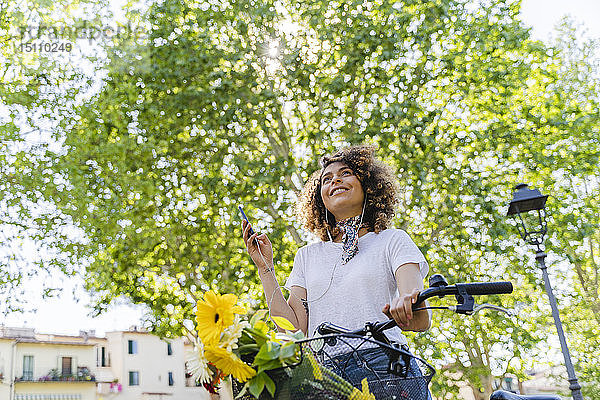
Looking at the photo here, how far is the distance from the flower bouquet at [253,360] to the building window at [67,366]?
140 feet

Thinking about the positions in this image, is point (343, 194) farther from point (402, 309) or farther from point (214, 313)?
point (214, 313)

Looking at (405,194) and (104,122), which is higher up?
(104,122)

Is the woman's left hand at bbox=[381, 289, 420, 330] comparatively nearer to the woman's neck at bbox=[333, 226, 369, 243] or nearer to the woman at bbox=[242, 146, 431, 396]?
the woman at bbox=[242, 146, 431, 396]

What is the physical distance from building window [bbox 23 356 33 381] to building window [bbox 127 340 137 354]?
8.09 m

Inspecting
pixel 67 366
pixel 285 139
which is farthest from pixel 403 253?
pixel 67 366

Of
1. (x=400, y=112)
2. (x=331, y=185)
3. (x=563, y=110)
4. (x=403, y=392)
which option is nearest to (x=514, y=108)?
(x=563, y=110)

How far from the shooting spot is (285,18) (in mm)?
9734

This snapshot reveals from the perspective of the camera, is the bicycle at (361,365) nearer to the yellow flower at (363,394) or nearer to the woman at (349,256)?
the yellow flower at (363,394)

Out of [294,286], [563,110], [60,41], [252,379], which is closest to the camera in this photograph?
[252,379]

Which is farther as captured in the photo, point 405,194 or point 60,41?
point 60,41

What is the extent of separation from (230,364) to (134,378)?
46936 millimetres

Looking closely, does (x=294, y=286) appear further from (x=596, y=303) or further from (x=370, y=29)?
(x=596, y=303)

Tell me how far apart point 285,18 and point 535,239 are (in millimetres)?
5248

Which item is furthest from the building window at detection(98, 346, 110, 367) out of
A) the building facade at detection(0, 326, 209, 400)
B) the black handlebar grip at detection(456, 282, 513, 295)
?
the black handlebar grip at detection(456, 282, 513, 295)
